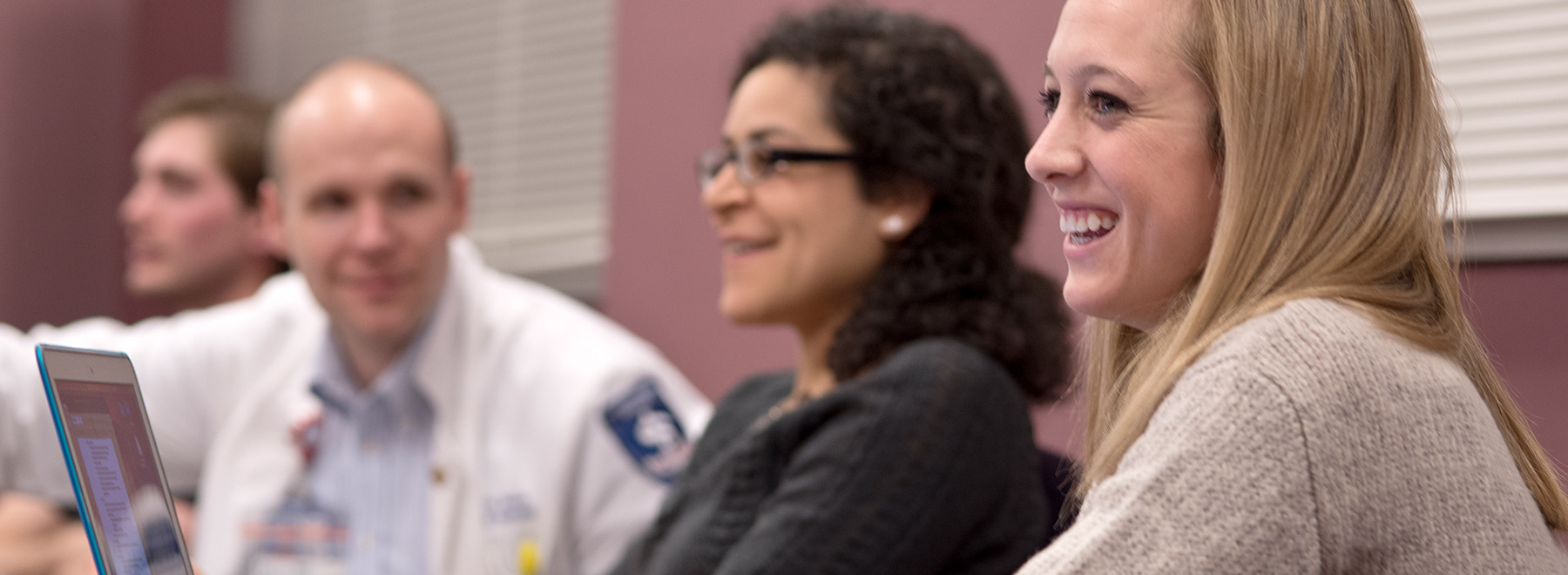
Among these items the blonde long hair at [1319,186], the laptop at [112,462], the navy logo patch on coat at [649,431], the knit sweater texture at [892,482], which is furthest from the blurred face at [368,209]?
the blonde long hair at [1319,186]

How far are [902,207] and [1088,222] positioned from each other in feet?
2.13

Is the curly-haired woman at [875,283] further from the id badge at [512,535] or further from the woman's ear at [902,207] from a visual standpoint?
the id badge at [512,535]

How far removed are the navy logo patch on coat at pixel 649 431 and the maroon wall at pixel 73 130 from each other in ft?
7.02

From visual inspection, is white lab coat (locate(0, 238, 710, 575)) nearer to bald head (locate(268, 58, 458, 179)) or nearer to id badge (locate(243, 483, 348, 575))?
id badge (locate(243, 483, 348, 575))

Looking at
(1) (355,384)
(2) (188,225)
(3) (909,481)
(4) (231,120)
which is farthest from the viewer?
(4) (231,120)

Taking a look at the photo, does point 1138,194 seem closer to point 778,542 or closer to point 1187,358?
point 1187,358

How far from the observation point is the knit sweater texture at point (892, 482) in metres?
1.25

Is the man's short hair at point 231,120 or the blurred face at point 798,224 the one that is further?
the man's short hair at point 231,120

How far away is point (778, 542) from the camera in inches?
49.8

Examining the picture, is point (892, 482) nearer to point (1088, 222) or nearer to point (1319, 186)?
point (1088, 222)

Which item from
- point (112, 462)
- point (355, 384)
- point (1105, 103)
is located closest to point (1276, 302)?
point (1105, 103)

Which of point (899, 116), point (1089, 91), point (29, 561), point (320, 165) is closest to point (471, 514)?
point (320, 165)

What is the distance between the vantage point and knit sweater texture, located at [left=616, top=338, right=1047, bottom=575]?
125 centimetres

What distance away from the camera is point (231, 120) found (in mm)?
2902
